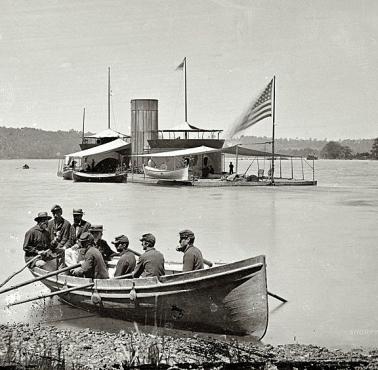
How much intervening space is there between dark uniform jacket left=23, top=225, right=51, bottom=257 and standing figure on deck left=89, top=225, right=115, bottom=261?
102 centimetres

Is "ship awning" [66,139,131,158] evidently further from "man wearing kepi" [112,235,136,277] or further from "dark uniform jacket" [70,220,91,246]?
"man wearing kepi" [112,235,136,277]

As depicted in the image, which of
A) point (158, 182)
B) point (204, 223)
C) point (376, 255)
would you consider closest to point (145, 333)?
point (376, 255)

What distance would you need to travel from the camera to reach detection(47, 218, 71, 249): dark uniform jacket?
40.6ft

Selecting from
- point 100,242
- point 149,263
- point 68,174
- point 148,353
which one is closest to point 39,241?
point 100,242

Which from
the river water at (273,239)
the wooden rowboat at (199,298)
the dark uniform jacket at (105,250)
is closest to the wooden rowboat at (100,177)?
the river water at (273,239)

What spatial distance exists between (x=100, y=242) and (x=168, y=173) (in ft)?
120

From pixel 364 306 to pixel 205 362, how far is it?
5001mm

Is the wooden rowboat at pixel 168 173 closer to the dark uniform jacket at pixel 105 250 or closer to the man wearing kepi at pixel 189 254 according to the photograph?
the dark uniform jacket at pixel 105 250

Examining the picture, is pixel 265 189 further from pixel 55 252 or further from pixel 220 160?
pixel 55 252

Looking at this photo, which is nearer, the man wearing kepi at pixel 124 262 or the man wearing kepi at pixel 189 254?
the man wearing kepi at pixel 189 254

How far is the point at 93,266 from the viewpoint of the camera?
424 inches

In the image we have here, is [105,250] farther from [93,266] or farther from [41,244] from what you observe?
[93,266]

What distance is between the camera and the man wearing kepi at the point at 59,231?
1236 cm

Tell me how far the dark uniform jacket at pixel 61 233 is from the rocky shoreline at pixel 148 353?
7.32 ft
